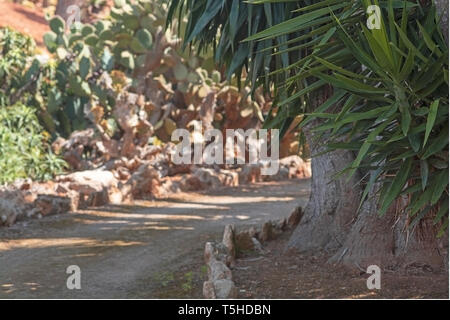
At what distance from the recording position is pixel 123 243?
8.03 m

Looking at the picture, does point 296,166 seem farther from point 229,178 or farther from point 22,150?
point 22,150

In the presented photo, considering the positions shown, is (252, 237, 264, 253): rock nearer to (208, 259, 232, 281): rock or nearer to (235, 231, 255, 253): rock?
(235, 231, 255, 253): rock

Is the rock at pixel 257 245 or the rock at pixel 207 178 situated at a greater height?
the rock at pixel 207 178

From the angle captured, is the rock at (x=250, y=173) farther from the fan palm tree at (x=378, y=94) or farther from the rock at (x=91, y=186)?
the fan palm tree at (x=378, y=94)

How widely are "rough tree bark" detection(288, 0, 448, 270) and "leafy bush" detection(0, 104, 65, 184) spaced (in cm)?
431

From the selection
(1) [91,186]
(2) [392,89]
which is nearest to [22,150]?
(1) [91,186]

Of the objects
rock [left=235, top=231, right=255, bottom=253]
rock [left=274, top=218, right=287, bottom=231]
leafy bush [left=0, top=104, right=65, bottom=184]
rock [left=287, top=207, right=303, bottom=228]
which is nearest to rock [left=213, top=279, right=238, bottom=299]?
rock [left=235, top=231, right=255, bottom=253]

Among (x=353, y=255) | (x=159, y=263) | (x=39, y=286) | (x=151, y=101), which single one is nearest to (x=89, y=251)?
(x=159, y=263)

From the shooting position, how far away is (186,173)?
12.7 metres

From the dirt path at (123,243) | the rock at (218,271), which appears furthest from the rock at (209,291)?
the dirt path at (123,243)

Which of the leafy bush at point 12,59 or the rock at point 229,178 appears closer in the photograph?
the rock at point 229,178

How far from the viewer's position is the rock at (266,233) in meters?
7.87

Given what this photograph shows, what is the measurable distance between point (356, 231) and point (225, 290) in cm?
137

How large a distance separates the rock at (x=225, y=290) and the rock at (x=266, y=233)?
224 cm
